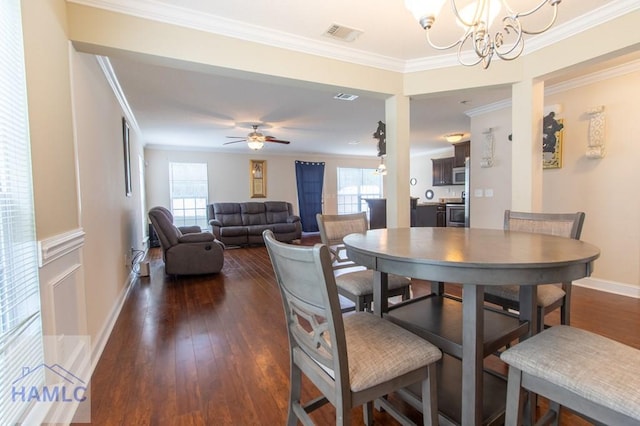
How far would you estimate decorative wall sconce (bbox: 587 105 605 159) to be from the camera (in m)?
3.25

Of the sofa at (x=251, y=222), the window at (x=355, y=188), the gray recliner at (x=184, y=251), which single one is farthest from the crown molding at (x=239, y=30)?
the window at (x=355, y=188)

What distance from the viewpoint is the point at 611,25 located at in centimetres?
221

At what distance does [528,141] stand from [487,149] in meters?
1.77

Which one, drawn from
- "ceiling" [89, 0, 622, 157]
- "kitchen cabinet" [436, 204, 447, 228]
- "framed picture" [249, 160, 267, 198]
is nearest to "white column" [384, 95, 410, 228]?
"ceiling" [89, 0, 622, 157]

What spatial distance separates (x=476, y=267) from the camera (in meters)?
1.12

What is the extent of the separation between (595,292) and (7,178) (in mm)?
4806

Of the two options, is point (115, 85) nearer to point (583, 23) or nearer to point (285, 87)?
point (285, 87)

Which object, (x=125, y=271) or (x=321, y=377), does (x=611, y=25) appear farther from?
(x=125, y=271)

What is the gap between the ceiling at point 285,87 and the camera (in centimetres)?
215

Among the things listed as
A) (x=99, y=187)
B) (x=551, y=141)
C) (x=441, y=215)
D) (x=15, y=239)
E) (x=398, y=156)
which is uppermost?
(x=551, y=141)

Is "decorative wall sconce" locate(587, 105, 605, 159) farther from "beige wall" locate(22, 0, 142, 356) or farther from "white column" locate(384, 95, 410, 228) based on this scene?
"beige wall" locate(22, 0, 142, 356)

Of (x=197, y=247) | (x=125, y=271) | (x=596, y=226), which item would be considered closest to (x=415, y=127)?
(x=596, y=226)

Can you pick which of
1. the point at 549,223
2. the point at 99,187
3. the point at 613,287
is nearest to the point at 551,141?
the point at 549,223

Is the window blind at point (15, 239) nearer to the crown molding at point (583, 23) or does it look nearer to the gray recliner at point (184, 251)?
the gray recliner at point (184, 251)
